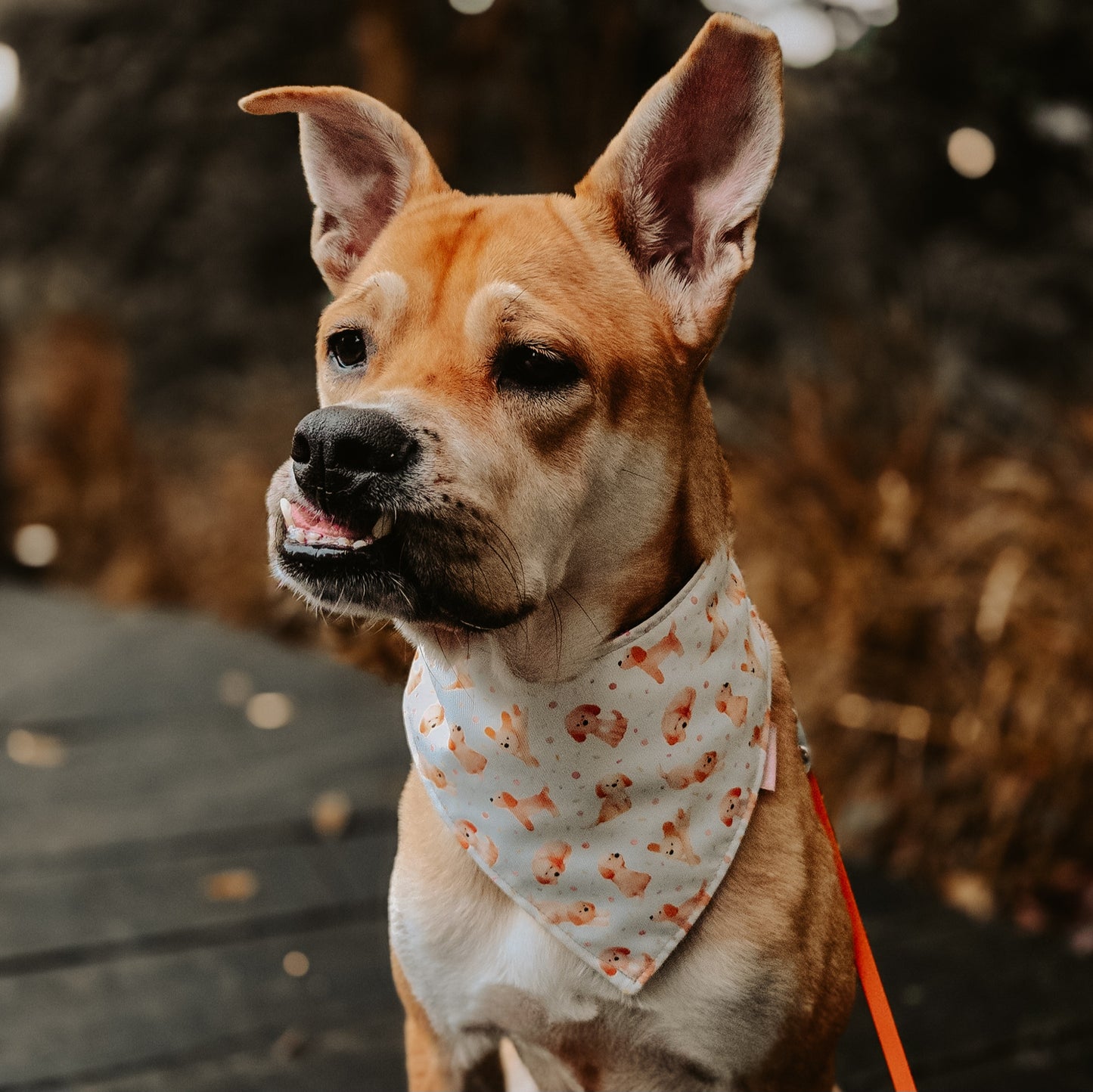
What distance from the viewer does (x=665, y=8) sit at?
5527 mm

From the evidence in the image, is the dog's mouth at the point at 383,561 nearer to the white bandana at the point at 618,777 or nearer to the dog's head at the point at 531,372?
the dog's head at the point at 531,372

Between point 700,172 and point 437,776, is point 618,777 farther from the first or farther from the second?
point 700,172

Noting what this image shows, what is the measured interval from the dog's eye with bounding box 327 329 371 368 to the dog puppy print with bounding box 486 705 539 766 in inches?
24.5

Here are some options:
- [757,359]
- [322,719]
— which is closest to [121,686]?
[322,719]

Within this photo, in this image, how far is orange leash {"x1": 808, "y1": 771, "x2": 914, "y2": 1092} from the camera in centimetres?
186

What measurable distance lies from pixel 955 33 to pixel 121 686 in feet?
16.6

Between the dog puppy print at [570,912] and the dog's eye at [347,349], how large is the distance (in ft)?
3.06

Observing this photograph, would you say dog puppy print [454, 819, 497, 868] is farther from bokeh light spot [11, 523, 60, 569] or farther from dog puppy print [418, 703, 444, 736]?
bokeh light spot [11, 523, 60, 569]

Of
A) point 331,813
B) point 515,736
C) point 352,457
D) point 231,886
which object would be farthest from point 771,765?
point 331,813

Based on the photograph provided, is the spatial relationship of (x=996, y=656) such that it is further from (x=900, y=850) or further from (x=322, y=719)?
(x=322, y=719)

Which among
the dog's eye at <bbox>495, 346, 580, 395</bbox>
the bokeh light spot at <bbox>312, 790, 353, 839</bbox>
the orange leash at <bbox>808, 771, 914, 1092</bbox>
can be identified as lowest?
the bokeh light spot at <bbox>312, 790, 353, 839</bbox>

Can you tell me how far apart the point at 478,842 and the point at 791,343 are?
4670mm

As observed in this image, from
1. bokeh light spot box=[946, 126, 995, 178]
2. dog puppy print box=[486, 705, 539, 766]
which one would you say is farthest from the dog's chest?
bokeh light spot box=[946, 126, 995, 178]

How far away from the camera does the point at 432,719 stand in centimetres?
196
